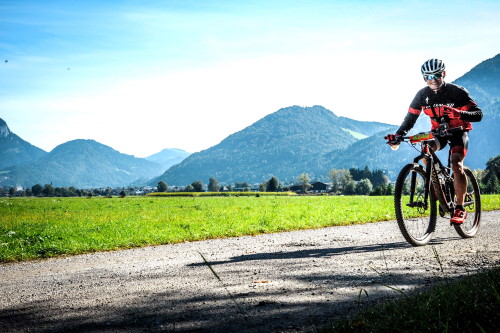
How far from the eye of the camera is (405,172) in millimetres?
7789

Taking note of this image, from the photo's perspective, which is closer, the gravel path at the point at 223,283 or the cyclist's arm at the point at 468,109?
the gravel path at the point at 223,283

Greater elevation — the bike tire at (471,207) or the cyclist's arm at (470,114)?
the cyclist's arm at (470,114)

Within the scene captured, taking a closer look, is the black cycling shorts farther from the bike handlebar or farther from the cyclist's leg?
the bike handlebar

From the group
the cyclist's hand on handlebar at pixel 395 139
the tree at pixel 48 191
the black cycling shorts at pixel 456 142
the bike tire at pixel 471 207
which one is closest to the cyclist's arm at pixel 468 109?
the black cycling shorts at pixel 456 142

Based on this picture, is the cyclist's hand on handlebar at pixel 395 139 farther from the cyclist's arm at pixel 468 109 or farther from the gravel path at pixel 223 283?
the gravel path at pixel 223 283

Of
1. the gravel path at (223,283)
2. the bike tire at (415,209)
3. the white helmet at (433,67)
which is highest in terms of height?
the white helmet at (433,67)

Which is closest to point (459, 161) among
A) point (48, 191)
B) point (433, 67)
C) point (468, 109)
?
point (468, 109)

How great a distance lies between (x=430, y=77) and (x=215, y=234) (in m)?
6.30

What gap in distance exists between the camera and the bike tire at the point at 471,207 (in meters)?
8.73

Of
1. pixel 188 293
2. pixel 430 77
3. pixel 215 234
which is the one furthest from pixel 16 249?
pixel 430 77

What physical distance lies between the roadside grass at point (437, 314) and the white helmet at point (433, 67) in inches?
195

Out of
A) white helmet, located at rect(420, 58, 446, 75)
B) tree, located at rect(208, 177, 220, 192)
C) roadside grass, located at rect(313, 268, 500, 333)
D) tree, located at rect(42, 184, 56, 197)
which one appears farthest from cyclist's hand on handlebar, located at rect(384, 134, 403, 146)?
tree, located at rect(208, 177, 220, 192)

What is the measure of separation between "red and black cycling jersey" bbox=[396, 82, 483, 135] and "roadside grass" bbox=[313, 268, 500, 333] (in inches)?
191

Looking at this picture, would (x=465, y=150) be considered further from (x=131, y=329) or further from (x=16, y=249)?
(x=16, y=249)
